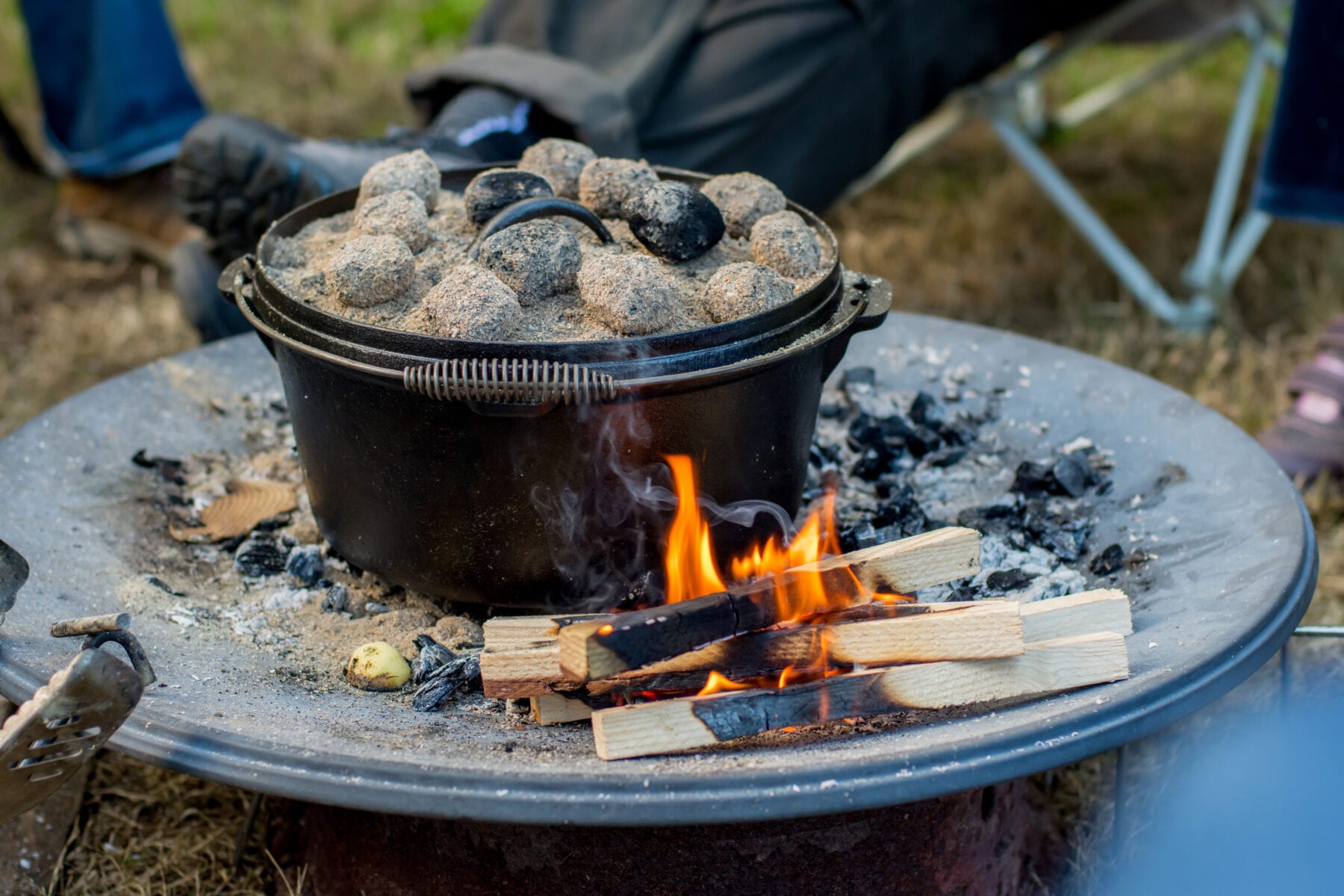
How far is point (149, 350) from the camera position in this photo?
342 cm

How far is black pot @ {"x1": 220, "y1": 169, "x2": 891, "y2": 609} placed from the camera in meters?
1.39

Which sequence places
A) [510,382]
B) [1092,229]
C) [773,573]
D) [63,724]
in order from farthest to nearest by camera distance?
[1092,229]
[773,573]
[510,382]
[63,724]

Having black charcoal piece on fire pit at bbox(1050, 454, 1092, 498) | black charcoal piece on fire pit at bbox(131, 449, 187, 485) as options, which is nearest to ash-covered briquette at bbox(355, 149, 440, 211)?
black charcoal piece on fire pit at bbox(131, 449, 187, 485)

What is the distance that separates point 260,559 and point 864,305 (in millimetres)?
983

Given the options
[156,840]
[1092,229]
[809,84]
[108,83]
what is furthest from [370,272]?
[108,83]

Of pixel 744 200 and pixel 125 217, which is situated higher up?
pixel 744 200

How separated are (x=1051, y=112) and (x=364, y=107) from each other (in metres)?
2.95

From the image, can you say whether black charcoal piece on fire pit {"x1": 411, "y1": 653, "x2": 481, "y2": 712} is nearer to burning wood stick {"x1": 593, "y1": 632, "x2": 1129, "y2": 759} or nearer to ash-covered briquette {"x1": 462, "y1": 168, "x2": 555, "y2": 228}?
burning wood stick {"x1": 593, "y1": 632, "x2": 1129, "y2": 759}

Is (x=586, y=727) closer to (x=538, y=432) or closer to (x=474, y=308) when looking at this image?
(x=538, y=432)

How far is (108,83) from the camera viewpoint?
12.5 feet

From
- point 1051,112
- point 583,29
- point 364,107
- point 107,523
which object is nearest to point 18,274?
point 364,107

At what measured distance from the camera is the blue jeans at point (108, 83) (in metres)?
3.76

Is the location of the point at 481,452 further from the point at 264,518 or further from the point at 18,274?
the point at 18,274

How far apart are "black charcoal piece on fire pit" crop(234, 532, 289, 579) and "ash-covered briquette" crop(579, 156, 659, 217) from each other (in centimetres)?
72
